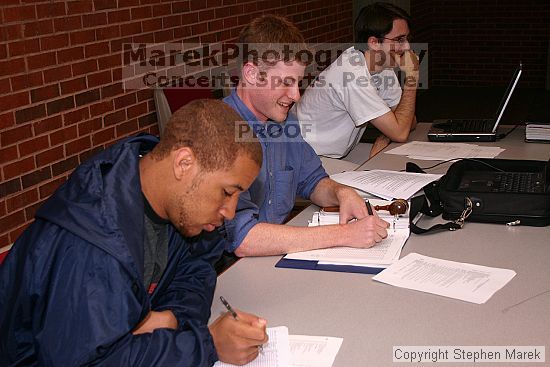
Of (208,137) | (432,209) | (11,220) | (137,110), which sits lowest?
(11,220)

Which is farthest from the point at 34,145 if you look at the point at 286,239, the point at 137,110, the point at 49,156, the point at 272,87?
the point at 286,239

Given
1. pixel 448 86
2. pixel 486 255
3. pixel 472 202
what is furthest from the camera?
pixel 448 86

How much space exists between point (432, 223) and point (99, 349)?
54.9 inches

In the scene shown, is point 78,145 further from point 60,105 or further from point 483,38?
point 483,38

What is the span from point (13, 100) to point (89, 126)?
519 millimetres

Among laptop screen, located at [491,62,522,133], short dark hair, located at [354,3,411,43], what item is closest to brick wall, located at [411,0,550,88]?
short dark hair, located at [354,3,411,43]

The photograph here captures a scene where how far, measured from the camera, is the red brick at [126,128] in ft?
12.0

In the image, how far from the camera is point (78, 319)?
1.35m

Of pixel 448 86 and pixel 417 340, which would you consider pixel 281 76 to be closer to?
pixel 417 340

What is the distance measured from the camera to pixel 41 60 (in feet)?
10.2

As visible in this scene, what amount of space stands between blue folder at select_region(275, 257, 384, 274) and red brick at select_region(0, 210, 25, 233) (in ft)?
4.56

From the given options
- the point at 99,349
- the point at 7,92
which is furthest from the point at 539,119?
→ the point at 99,349

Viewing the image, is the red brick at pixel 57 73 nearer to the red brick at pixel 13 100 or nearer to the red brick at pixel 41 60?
the red brick at pixel 41 60

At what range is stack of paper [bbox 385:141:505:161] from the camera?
3211 millimetres
